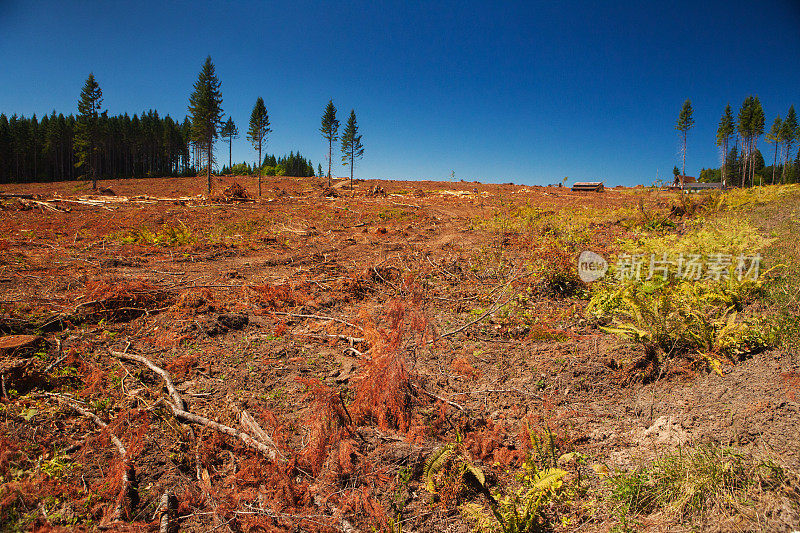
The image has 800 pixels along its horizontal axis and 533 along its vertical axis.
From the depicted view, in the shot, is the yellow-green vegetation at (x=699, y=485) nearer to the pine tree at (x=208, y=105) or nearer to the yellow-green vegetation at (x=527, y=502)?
the yellow-green vegetation at (x=527, y=502)

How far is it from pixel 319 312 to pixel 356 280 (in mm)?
1487

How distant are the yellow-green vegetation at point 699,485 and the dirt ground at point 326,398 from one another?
11 cm

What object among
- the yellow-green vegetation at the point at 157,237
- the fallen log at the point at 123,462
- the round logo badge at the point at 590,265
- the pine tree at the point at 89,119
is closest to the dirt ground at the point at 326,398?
the fallen log at the point at 123,462

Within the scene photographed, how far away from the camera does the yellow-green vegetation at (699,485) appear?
194cm

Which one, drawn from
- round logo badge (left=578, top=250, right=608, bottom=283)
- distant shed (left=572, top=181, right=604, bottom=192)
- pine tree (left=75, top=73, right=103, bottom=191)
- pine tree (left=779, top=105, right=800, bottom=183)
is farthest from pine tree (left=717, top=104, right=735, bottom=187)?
pine tree (left=75, top=73, right=103, bottom=191)

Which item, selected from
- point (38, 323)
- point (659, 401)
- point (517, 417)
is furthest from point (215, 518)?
point (38, 323)

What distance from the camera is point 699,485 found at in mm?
2045

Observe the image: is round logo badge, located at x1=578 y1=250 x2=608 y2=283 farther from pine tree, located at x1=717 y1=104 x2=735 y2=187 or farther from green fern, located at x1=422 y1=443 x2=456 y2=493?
pine tree, located at x1=717 y1=104 x2=735 y2=187

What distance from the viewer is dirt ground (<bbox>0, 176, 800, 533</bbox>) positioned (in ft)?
8.24

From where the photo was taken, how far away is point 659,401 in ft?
10.6

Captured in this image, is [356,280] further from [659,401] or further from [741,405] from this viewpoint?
[741,405]

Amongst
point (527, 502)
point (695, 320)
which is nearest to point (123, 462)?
point (527, 502)

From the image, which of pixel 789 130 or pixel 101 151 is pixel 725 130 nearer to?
pixel 789 130

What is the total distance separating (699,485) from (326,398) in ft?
9.60
